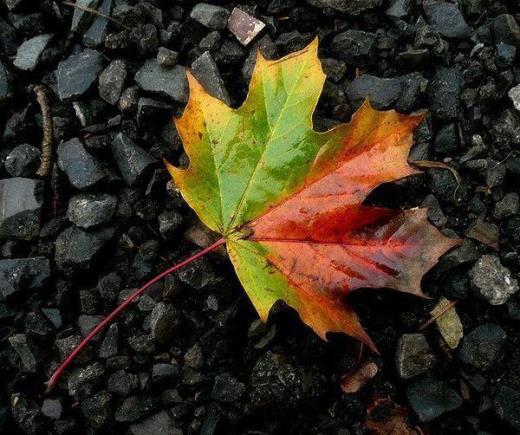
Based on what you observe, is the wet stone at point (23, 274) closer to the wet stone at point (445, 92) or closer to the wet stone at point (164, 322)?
the wet stone at point (164, 322)

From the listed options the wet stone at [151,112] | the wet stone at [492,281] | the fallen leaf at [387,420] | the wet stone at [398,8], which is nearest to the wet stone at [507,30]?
the wet stone at [398,8]

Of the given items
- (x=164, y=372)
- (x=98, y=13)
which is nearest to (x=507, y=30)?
(x=98, y=13)

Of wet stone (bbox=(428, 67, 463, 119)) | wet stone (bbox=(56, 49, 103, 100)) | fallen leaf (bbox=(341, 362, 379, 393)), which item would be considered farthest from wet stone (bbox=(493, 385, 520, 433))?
wet stone (bbox=(56, 49, 103, 100))

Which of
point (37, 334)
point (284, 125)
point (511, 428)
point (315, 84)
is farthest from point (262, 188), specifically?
point (511, 428)

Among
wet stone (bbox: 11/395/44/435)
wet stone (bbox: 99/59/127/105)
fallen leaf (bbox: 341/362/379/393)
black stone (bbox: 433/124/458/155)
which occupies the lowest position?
wet stone (bbox: 11/395/44/435)

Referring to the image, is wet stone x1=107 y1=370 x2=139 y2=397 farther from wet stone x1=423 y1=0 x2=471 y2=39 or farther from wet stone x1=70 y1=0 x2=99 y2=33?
wet stone x1=423 y1=0 x2=471 y2=39

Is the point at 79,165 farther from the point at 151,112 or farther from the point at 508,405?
the point at 508,405
